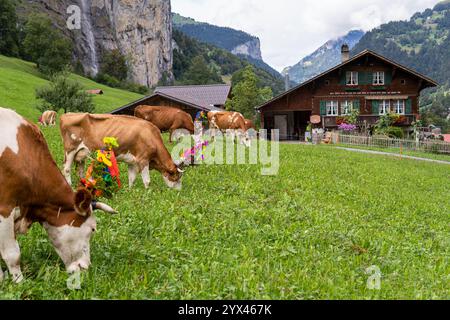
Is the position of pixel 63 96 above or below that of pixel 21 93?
below

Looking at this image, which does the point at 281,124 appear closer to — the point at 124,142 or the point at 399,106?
the point at 399,106

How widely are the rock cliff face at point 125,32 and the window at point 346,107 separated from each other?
8196 centimetres

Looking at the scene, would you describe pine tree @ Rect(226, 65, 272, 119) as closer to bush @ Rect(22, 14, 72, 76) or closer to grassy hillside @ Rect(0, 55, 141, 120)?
grassy hillside @ Rect(0, 55, 141, 120)

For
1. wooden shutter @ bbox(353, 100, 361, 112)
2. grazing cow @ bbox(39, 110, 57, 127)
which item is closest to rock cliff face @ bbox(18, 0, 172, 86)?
grazing cow @ bbox(39, 110, 57, 127)

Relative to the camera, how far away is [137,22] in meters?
149

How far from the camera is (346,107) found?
48312 millimetres

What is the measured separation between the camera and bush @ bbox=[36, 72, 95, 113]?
49.2m

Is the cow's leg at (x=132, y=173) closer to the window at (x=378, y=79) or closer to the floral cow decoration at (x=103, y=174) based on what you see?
the floral cow decoration at (x=103, y=174)

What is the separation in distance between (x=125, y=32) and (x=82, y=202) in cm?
15123

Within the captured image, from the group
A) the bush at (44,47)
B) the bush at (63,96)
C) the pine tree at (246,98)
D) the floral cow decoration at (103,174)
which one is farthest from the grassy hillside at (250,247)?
the bush at (44,47)

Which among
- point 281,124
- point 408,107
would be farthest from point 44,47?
point 408,107

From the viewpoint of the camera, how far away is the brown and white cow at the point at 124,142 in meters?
11.2
